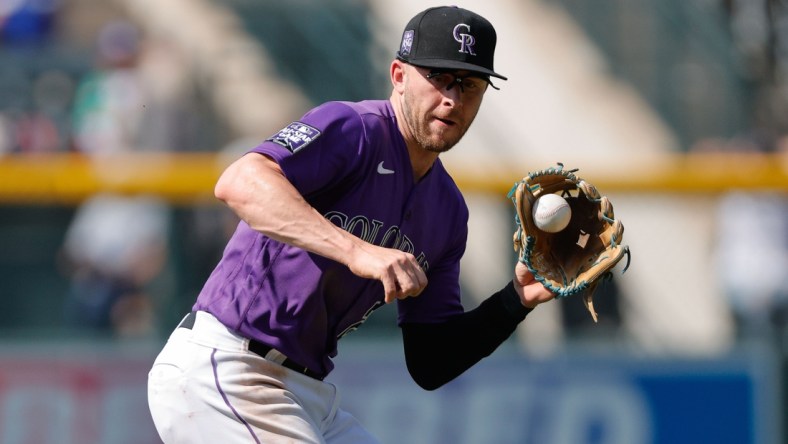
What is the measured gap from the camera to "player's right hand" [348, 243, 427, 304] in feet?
11.1

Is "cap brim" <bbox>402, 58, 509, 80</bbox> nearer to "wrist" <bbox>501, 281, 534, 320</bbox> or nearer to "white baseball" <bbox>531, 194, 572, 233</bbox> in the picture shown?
"white baseball" <bbox>531, 194, 572, 233</bbox>

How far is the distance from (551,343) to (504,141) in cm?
213

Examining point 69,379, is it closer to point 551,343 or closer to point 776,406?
point 551,343

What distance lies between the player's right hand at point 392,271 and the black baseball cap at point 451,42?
706 millimetres

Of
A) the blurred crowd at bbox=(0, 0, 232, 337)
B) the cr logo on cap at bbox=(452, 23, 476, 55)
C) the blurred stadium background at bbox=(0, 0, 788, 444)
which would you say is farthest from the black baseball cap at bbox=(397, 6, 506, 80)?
the blurred crowd at bbox=(0, 0, 232, 337)

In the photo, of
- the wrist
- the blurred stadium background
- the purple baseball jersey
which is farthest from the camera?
the blurred stadium background

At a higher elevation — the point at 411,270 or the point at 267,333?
the point at 411,270

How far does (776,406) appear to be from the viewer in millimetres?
7621

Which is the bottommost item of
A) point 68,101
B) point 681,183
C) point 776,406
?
point 776,406

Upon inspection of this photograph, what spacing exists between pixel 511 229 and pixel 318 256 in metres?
4.18

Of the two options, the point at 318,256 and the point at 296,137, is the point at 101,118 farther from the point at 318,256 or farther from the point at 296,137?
the point at 296,137

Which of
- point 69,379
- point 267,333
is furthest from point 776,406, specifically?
point 267,333

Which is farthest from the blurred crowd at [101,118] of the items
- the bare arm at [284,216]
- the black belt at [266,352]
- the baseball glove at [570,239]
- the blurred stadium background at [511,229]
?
the bare arm at [284,216]

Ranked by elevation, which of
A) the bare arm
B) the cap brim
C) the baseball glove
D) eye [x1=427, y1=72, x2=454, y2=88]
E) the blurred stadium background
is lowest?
the blurred stadium background
